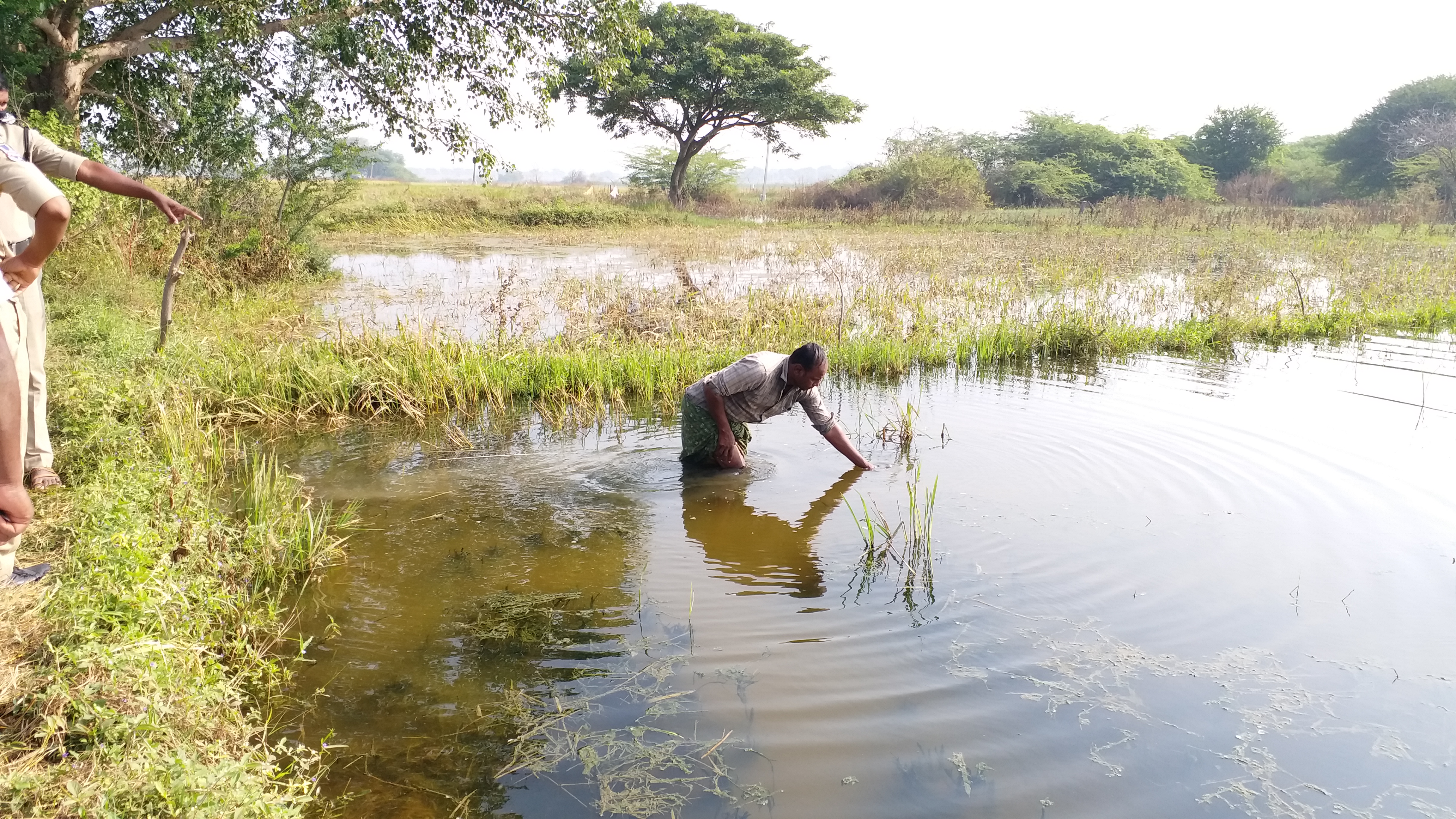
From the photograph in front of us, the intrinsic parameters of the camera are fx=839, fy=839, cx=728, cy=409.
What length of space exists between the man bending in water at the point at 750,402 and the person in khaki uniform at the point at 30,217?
110 inches

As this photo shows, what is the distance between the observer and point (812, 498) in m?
5.04

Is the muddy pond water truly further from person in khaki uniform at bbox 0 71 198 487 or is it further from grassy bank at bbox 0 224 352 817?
person in khaki uniform at bbox 0 71 198 487

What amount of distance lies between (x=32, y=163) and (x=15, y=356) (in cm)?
109

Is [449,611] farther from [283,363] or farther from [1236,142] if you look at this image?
[1236,142]

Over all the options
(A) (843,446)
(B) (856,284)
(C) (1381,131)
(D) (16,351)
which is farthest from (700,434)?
(C) (1381,131)

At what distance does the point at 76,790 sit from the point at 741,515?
3.31m

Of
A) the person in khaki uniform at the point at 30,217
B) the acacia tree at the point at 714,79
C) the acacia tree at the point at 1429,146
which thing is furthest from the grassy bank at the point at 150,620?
the acacia tree at the point at 1429,146

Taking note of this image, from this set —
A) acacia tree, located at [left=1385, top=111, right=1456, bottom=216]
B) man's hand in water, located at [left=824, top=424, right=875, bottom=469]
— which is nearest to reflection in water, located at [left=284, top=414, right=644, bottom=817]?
man's hand in water, located at [left=824, top=424, right=875, bottom=469]

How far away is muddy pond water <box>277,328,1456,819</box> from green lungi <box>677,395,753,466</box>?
0.14 m

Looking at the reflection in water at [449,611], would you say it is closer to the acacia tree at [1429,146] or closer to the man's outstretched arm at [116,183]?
the man's outstretched arm at [116,183]

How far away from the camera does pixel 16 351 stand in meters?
2.86

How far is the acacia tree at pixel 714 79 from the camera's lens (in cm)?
2800

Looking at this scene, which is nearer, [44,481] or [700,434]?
[44,481]

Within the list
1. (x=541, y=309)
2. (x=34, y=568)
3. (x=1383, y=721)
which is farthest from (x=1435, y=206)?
(x=34, y=568)
